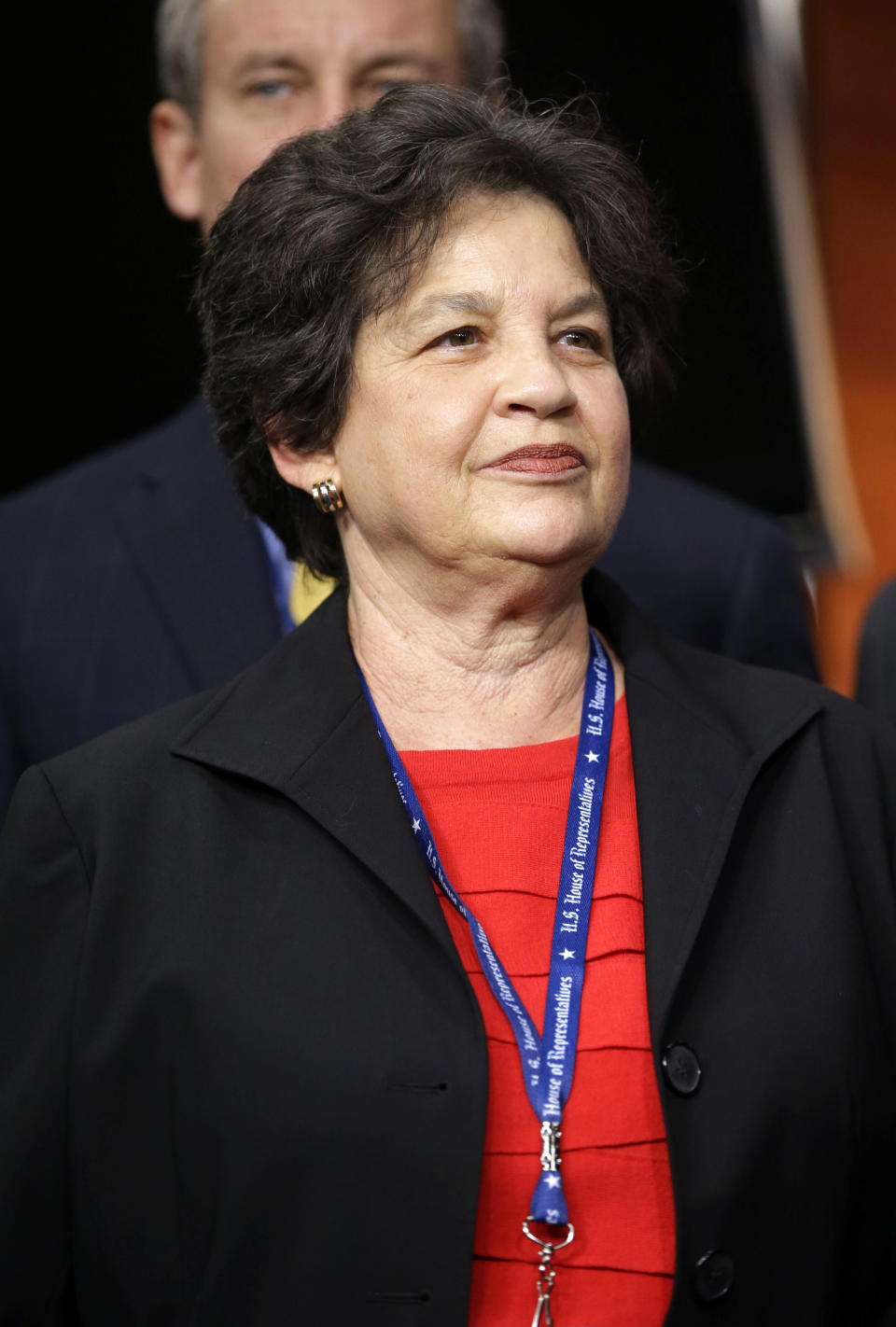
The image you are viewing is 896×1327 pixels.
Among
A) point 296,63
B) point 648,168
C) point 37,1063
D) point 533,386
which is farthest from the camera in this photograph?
point 648,168

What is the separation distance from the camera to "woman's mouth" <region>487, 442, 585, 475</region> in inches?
85.0

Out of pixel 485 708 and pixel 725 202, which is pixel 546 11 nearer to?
pixel 725 202

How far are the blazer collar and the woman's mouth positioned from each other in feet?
1.03

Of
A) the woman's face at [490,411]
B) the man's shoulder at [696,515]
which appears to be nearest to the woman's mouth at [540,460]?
the woman's face at [490,411]

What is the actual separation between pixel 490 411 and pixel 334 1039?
751 mm

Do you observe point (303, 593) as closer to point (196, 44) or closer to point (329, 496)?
point (329, 496)

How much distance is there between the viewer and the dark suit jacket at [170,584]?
2.83m

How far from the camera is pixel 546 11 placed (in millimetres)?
4273

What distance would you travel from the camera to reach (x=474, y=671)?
7.41 feet

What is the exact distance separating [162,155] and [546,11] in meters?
1.36

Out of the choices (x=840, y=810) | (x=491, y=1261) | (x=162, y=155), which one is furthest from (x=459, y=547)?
(x=162, y=155)

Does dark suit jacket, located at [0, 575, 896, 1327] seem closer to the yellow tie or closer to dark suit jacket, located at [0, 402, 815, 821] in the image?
the yellow tie

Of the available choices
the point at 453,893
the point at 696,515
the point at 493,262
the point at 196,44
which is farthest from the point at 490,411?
the point at 196,44

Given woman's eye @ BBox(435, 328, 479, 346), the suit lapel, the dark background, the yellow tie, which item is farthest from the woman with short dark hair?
the dark background
